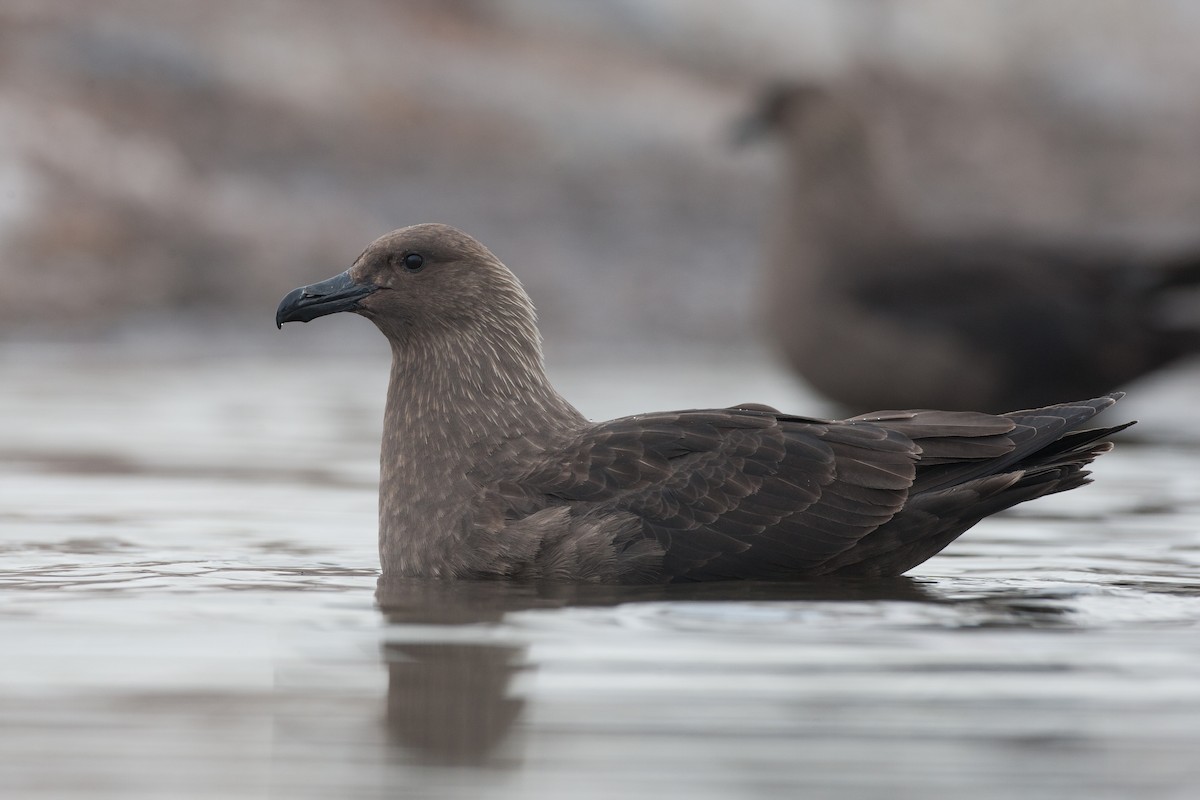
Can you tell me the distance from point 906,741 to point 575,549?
1.89 meters

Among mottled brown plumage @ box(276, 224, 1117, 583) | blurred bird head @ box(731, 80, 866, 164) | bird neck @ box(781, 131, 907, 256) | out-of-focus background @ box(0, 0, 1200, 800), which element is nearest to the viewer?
out-of-focus background @ box(0, 0, 1200, 800)

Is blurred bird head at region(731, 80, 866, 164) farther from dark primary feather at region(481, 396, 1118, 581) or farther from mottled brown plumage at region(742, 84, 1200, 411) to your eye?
dark primary feather at region(481, 396, 1118, 581)

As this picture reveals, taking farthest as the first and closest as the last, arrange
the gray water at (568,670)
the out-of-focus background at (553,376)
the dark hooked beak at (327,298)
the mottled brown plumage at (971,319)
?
the mottled brown plumage at (971,319) < the dark hooked beak at (327,298) < the out-of-focus background at (553,376) < the gray water at (568,670)

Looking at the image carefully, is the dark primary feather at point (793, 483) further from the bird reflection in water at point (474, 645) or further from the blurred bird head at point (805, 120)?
the blurred bird head at point (805, 120)

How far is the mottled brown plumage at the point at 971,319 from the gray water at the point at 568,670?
3501 millimetres

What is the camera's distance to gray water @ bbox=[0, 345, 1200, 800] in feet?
10.5

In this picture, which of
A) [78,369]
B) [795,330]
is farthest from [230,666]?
[78,369]

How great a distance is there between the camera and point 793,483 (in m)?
5.35

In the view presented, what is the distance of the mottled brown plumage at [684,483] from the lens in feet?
17.2

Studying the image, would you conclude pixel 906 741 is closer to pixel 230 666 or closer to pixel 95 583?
pixel 230 666

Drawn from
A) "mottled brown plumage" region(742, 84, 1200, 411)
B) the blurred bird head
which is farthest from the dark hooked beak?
the blurred bird head

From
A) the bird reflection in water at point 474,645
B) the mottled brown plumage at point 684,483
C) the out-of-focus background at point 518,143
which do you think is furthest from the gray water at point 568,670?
the out-of-focus background at point 518,143

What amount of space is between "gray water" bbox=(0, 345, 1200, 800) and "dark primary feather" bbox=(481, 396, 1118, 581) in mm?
174

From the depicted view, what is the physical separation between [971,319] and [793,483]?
17.7 feet
